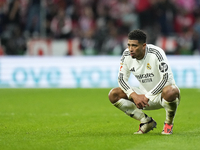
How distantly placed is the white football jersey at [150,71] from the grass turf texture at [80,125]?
691 millimetres

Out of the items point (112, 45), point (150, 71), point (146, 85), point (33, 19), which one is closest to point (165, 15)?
point (112, 45)

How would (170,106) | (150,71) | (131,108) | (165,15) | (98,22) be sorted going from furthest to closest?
1. (98,22)
2. (165,15)
3. (131,108)
4. (150,71)
5. (170,106)

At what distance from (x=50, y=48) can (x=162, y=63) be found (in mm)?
10815

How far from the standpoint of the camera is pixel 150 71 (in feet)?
21.2

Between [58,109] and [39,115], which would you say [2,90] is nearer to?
[58,109]

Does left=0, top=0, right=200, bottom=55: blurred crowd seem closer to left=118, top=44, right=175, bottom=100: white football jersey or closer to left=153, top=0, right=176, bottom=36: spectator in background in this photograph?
left=153, top=0, right=176, bottom=36: spectator in background

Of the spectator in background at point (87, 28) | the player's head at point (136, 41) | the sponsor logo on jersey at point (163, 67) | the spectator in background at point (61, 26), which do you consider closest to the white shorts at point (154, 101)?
the sponsor logo on jersey at point (163, 67)

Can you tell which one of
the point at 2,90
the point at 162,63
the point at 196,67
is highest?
the point at 162,63

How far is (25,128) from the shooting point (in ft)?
23.6

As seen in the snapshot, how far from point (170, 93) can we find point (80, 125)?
2.08 meters

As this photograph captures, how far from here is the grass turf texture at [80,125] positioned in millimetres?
5551

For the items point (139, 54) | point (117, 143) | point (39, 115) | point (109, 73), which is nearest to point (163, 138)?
point (117, 143)

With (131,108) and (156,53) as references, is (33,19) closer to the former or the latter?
(131,108)

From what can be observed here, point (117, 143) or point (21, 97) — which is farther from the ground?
point (117, 143)
